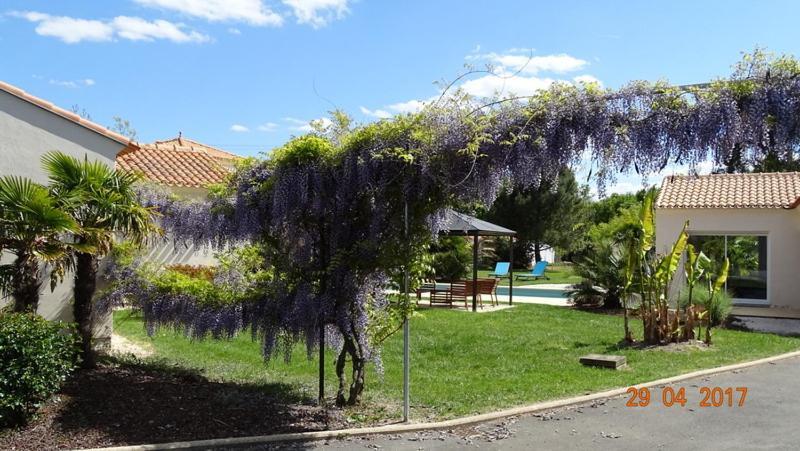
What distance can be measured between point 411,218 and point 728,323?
40.1ft

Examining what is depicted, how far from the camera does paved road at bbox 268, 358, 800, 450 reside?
609 cm

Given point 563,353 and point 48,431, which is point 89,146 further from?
point 563,353

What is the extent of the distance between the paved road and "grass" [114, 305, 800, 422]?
1.95ft

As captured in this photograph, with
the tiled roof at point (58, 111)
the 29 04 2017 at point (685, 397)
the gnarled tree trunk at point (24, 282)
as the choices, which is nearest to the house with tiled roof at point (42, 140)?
the tiled roof at point (58, 111)

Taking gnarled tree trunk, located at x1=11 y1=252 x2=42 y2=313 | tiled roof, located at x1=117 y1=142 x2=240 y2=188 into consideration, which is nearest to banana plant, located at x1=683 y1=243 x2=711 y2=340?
gnarled tree trunk, located at x1=11 y1=252 x2=42 y2=313

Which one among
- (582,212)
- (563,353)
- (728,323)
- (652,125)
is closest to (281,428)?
(652,125)

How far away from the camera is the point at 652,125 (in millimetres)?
5613

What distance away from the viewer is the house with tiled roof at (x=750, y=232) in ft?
62.3

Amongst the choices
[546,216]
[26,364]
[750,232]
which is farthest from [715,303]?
[546,216]

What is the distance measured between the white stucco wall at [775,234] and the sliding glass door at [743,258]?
25 cm

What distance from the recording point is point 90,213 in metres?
8.27

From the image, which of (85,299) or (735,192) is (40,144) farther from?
(735,192)

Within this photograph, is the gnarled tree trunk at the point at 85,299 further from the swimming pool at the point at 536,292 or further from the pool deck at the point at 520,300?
the swimming pool at the point at 536,292

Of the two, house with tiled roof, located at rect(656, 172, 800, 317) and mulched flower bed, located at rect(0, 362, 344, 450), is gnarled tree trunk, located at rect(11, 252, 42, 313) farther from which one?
house with tiled roof, located at rect(656, 172, 800, 317)
